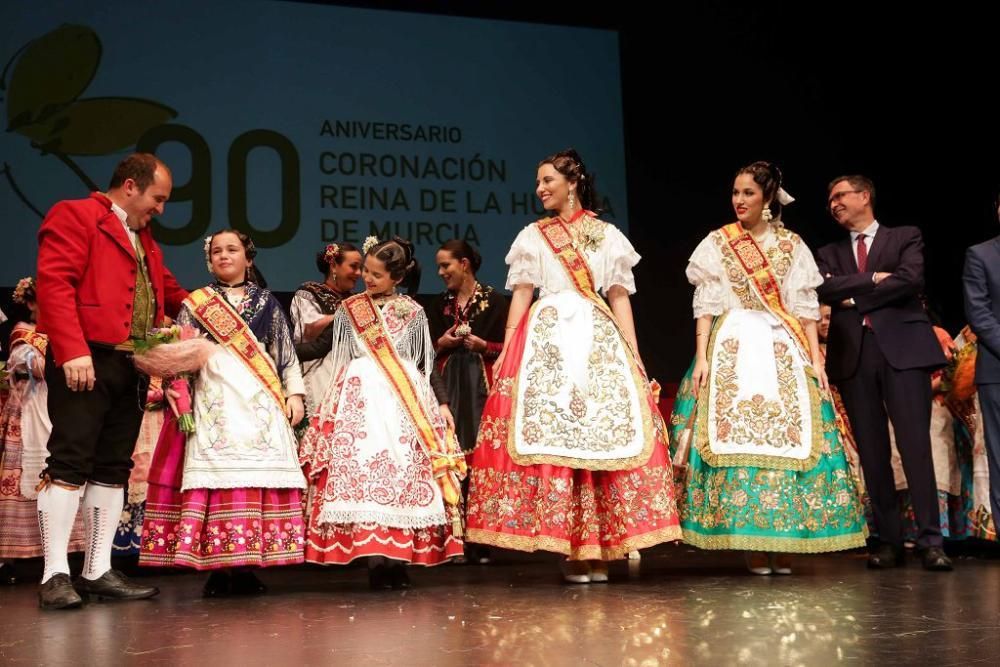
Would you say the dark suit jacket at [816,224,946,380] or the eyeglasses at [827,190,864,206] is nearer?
the dark suit jacket at [816,224,946,380]

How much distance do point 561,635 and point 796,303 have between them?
2094mm

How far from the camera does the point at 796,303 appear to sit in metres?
4.28

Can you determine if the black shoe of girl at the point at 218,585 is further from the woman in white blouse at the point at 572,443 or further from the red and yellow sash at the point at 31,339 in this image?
the red and yellow sash at the point at 31,339

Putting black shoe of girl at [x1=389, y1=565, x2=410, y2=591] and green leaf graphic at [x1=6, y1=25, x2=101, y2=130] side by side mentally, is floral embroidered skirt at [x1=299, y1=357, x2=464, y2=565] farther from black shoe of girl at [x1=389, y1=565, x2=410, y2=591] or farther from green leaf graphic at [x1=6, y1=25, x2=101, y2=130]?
green leaf graphic at [x1=6, y1=25, x2=101, y2=130]

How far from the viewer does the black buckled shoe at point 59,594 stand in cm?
330

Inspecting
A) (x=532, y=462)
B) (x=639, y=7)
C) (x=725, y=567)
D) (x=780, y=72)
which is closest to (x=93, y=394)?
(x=532, y=462)

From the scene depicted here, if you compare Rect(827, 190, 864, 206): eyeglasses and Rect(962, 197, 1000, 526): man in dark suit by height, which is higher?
Rect(827, 190, 864, 206): eyeglasses

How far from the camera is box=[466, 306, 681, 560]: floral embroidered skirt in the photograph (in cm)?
367

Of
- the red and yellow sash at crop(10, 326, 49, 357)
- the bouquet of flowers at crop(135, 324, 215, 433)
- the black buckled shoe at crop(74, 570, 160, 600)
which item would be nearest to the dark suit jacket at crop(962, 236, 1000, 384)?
the bouquet of flowers at crop(135, 324, 215, 433)

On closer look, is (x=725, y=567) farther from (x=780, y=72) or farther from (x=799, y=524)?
(x=780, y=72)

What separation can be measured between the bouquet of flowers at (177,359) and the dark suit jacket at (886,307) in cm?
248

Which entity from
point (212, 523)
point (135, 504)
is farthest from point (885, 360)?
point (135, 504)

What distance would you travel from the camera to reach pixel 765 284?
4.22 meters

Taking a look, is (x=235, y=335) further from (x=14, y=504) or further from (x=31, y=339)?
(x=14, y=504)
